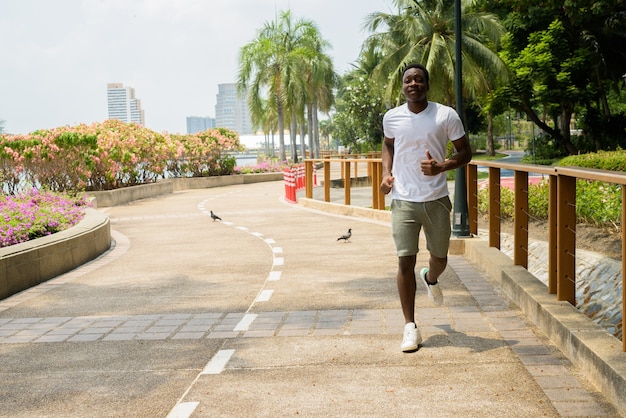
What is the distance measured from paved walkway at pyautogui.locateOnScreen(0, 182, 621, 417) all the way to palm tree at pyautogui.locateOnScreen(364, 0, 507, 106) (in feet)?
109

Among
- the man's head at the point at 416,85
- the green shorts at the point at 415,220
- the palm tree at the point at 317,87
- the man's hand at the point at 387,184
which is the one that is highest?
the palm tree at the point at 317,87

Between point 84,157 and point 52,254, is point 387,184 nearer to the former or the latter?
point 52,254

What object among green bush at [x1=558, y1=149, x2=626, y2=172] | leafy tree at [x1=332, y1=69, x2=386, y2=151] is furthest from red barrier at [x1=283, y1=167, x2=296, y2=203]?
leafy tree at [x1=332, y1=69, x2=386, y2=151]

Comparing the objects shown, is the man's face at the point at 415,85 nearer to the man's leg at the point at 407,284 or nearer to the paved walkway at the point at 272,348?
the man's leg at the point at 407,284

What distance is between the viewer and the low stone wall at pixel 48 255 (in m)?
9.10

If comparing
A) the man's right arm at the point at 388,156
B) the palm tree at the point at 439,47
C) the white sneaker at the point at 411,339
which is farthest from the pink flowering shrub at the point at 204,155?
the white sneaker at the point at 411,339

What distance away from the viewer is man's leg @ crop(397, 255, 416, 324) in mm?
6055

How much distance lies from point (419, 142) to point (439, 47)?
1512 inches

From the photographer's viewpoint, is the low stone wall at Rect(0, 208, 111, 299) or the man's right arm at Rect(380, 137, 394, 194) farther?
the low stone wall at Rect(0, 208, 111, 299)

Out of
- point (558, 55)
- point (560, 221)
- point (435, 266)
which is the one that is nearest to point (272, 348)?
point (435, 266)

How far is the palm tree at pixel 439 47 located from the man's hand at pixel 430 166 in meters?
36.6

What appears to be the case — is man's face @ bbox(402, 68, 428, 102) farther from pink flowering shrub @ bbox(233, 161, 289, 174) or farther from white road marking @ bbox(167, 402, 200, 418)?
pink flowering shrub @ bbox(233, 161, 289, 174)

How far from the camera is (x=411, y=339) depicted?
584 centimetres

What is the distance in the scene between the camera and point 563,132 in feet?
159
